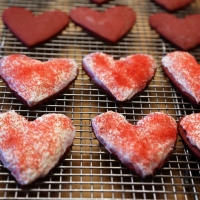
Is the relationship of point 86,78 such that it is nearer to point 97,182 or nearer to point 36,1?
point 97,182

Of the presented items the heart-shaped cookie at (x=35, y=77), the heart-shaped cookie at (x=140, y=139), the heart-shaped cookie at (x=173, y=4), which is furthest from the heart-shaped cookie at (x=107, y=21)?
the heart-shaped cookie at (x=140, y=139)

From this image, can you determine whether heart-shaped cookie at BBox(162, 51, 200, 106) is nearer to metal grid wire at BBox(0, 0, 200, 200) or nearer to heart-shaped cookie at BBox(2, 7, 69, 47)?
metal grid wire at BBox(0, 0, 200, 200)

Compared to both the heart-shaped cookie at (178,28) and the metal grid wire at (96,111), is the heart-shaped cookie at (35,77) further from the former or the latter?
the heart-shaped cookie at (178,28)

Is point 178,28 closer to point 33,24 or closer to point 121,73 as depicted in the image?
point 121,73

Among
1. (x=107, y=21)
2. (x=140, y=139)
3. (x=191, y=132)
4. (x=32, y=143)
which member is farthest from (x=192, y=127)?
(x=107, y=21)

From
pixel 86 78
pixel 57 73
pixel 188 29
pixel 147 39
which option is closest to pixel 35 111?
pixel 57 73
